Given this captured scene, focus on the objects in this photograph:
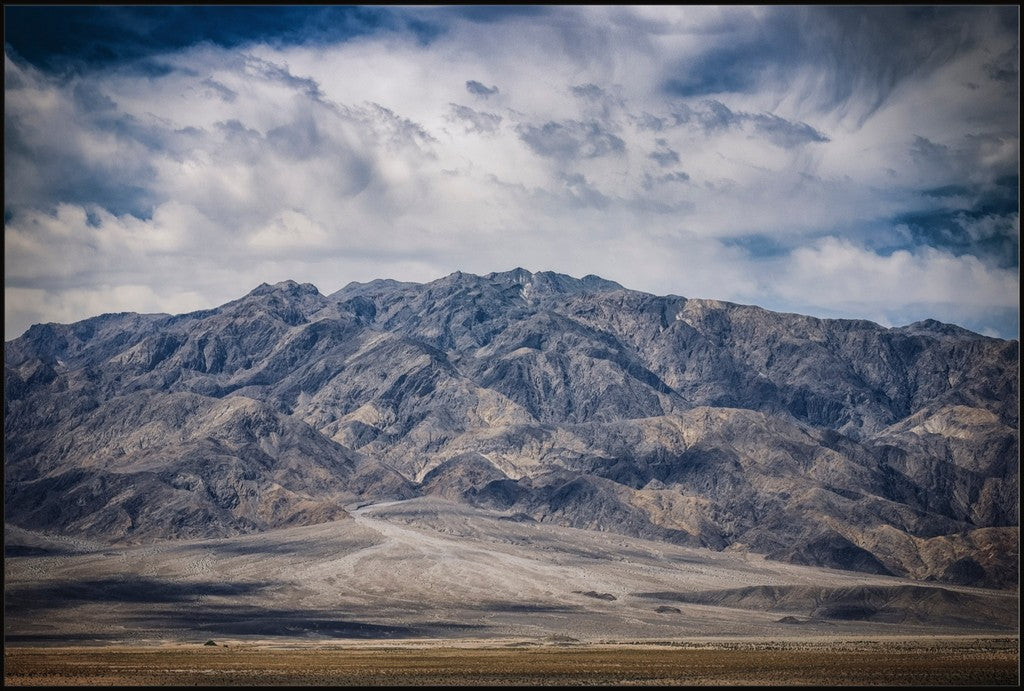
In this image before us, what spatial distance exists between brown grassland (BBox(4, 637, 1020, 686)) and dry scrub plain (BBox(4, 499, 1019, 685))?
0.25 metres

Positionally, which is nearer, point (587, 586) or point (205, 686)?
point (205, 686)

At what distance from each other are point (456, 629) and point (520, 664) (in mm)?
53176

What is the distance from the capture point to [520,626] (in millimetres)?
148500

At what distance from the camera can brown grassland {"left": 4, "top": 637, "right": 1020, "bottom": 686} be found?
3031 inches

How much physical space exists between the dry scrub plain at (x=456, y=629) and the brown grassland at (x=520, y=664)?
246 mm

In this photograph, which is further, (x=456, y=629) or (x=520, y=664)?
(x=456, y=629)

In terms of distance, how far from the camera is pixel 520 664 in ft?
303

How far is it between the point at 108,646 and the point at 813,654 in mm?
68319

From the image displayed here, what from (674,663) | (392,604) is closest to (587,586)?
(392,604)

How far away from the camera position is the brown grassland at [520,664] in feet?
253

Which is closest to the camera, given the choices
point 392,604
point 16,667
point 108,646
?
point 16,667

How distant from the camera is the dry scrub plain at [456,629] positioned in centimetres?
8369

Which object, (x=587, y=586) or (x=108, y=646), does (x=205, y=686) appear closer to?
(x=108, y=646)

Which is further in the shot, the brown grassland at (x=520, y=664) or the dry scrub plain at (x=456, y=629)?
the dry scrub plain at (x=456, y=629)
